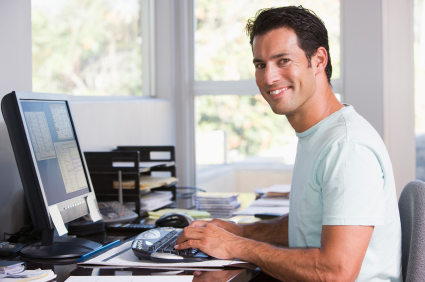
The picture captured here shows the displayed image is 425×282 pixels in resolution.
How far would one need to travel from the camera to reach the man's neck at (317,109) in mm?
1274

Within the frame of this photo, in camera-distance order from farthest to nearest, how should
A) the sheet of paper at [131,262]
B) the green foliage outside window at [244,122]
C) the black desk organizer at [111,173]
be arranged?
the green foliage outside window at [244,122]
the black desk organizer at [111,173]
the sheet of paper at [131,262]

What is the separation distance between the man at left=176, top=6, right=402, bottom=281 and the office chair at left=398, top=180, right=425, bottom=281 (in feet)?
0.12

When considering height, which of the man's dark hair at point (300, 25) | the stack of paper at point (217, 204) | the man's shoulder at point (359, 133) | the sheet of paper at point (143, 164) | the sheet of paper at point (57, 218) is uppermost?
the man's dark hair at point (300, 25)

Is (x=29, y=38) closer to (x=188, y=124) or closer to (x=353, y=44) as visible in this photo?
(x=188, y=124)

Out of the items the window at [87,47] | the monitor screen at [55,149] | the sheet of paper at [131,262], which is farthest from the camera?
the window at [87,47]

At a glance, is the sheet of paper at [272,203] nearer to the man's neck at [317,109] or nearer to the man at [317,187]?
the man at [317,187]

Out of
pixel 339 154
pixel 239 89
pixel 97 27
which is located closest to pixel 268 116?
pixel 239 89

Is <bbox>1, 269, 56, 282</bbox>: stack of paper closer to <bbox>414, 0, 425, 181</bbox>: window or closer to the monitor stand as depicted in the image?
the monitor stand

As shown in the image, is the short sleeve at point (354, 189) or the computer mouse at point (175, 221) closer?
the short sleeve at point (354, 189)

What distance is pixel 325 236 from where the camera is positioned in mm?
1046

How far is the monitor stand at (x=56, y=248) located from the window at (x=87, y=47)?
2.75 ft

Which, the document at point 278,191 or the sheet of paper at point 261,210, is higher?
the document at point 278,191

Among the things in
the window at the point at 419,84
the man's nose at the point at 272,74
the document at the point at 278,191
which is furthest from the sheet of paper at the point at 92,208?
the window at the point at 419,84

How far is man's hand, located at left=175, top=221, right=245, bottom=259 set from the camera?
1.18 metres
